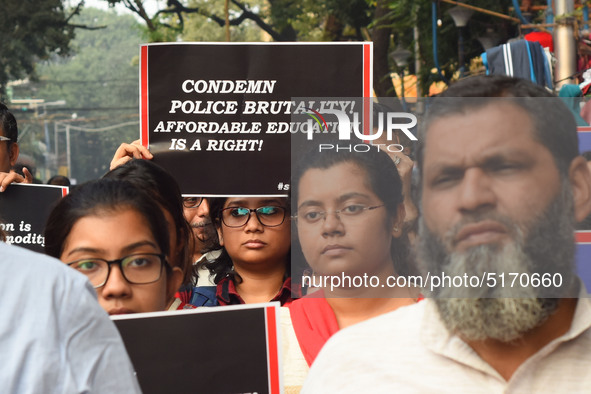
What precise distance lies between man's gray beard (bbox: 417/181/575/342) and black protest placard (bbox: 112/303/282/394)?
593mm

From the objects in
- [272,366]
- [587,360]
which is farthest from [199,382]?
[587,360]

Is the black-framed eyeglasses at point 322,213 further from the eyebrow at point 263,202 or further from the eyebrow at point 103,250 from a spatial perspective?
the eyebrow at point 263,202

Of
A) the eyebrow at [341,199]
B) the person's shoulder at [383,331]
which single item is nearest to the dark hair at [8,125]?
the eyebrow at [341,199]

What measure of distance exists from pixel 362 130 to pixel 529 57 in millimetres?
4321

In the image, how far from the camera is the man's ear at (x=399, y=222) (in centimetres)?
230

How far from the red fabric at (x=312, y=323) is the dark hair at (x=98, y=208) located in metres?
0.42

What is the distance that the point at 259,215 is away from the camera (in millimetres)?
3803

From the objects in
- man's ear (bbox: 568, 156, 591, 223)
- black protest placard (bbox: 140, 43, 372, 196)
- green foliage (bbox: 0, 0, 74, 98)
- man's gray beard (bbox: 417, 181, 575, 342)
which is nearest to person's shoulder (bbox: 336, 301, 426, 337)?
man's gray beard (bbox: 417, 181, 575, 342)

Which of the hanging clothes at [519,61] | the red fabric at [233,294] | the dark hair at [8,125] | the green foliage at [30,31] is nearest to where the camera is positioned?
the red fabric at [233,294]

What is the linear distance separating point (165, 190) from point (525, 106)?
1.52 metres

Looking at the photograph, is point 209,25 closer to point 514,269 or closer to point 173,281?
point 173,281

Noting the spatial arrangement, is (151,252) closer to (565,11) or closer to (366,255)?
(366,255)

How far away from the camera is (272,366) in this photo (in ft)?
8.52

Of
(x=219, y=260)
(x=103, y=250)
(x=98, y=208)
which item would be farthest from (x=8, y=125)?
(x=103, y=250)
